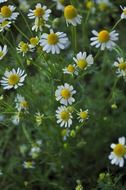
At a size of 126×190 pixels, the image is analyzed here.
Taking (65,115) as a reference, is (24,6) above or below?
above

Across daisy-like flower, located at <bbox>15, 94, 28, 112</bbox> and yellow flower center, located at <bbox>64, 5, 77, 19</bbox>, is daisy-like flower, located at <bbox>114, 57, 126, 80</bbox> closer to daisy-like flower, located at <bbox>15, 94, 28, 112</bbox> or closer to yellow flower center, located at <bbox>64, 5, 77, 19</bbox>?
yellow flower center, located at <bbox>64, 5, 77, 19</bbox>

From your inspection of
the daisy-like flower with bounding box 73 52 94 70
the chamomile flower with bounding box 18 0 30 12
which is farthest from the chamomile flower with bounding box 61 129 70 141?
the chamomile flower with bounding box 18 0 30 12

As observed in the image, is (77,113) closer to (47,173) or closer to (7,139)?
(47,173)

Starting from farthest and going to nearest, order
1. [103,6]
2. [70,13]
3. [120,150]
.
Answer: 1. [103,6]
2. [70,13]
3. [120,150]

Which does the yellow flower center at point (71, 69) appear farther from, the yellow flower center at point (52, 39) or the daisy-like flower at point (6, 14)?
the daisy-like flower at point (6, 14)

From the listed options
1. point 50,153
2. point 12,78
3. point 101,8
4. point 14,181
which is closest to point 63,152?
point 50,153

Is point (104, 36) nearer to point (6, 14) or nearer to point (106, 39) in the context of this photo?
point (106, 39)

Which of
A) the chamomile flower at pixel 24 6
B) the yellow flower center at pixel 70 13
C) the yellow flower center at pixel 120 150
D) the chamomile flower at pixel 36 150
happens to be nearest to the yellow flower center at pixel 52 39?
the yellow flower center at pixel 70 13

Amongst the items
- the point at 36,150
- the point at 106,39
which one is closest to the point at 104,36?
the point at 106,39

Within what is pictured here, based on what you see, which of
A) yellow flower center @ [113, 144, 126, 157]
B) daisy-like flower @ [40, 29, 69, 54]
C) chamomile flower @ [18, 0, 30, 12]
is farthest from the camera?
chamomile flower @ [18, 0, 30, 12]
